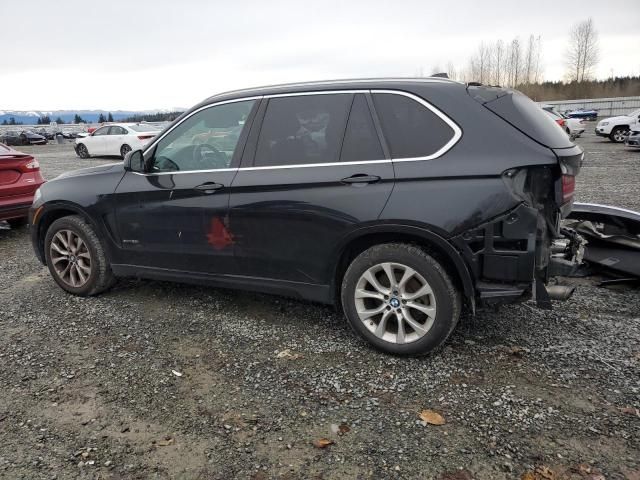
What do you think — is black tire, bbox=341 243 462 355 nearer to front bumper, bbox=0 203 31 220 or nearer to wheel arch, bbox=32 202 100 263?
wheel arch, bbox=32 202 100 263

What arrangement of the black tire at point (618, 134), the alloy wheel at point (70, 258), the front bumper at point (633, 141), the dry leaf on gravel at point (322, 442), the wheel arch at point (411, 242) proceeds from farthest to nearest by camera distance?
the black tire at point (618, 134) < the front bumper at point (633, 141) < the alloy wheel at point (70, 258) < the wheel arch at point (411, 242) < the dry leaf on gravel at point (322, 442)

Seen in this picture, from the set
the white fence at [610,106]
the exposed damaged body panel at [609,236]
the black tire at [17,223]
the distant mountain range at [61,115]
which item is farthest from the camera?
the distant mountain range at [61,115]

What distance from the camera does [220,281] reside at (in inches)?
159

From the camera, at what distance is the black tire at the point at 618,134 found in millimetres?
19953

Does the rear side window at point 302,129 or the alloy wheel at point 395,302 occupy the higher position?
the rear side window at point 302,129

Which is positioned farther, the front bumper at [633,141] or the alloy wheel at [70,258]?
the front bumper at [633,141]

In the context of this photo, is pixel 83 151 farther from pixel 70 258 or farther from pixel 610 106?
pixel 610 106

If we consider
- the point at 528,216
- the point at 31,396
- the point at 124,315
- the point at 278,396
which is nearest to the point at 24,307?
the point at 124,315

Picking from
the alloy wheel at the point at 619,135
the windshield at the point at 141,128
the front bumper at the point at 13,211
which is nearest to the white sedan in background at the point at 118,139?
the windshield at the point at 141,128

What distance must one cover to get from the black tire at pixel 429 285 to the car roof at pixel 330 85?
3.67ft

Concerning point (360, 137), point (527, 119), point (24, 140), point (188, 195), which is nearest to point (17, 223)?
point (188, 195)

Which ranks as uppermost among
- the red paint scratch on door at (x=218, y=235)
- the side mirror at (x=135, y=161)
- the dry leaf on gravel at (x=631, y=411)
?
the side mirror at (x=135, y=161)

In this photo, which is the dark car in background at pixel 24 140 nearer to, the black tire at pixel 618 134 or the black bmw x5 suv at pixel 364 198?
the black tire at pixel 618 134

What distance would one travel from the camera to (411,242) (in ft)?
11.0
